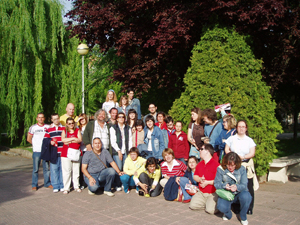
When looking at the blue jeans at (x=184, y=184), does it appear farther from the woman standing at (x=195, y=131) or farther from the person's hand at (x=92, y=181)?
the person's hand at (x=92, y=181)

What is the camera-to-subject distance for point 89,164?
22.1 feet

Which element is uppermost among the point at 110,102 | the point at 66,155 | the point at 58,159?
the point at 110,102

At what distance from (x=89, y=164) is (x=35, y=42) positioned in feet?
32.7

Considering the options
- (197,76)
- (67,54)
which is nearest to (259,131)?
(197,76)

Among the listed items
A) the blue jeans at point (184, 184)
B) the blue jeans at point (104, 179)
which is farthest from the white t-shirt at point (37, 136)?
the blue jeans at point (184, 184)

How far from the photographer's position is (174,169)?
21.2ft

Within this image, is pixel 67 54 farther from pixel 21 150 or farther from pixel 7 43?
pixel 21 150

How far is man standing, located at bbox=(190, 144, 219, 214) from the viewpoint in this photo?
5289 millimetres

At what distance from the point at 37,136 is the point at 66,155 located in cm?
107

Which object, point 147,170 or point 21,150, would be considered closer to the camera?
point 147,170

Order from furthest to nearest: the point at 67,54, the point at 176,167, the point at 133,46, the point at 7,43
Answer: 1. the point at 67,54
2. the point at 7,43
3. the point at 133,46
4. the point at 176,167

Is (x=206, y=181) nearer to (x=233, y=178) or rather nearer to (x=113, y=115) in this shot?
(x=233, y=178)

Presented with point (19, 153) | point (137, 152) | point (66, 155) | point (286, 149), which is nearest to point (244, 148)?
point (137, 152)

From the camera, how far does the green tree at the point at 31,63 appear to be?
14.0m
